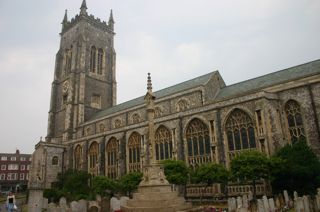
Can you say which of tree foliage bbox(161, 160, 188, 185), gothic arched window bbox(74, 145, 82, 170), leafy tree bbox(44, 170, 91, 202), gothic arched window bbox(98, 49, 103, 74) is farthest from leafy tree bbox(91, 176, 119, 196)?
Result: gothic arched window bbox(98, 49, 103, 74)

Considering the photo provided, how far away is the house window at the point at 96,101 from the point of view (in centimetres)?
5688

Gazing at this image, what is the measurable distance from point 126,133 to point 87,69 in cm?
2374

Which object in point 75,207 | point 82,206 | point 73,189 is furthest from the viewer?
point 73,189

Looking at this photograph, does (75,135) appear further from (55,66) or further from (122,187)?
(122,187)

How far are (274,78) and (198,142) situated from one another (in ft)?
38.9

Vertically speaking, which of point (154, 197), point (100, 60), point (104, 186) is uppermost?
point (100, 60)

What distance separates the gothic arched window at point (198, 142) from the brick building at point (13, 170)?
53029mm

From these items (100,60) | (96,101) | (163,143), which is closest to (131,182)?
(163,143)

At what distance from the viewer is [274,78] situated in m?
32.7

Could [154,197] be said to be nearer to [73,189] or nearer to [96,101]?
[73,189]

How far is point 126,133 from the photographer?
129 ft

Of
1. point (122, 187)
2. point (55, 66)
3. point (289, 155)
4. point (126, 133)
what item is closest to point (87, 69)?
point (55, 66)

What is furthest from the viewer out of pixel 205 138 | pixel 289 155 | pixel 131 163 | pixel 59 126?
pixel 59 126

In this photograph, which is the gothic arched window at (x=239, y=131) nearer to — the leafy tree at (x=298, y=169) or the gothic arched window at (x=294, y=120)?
the gothic arched window at (x=294, y=120)
